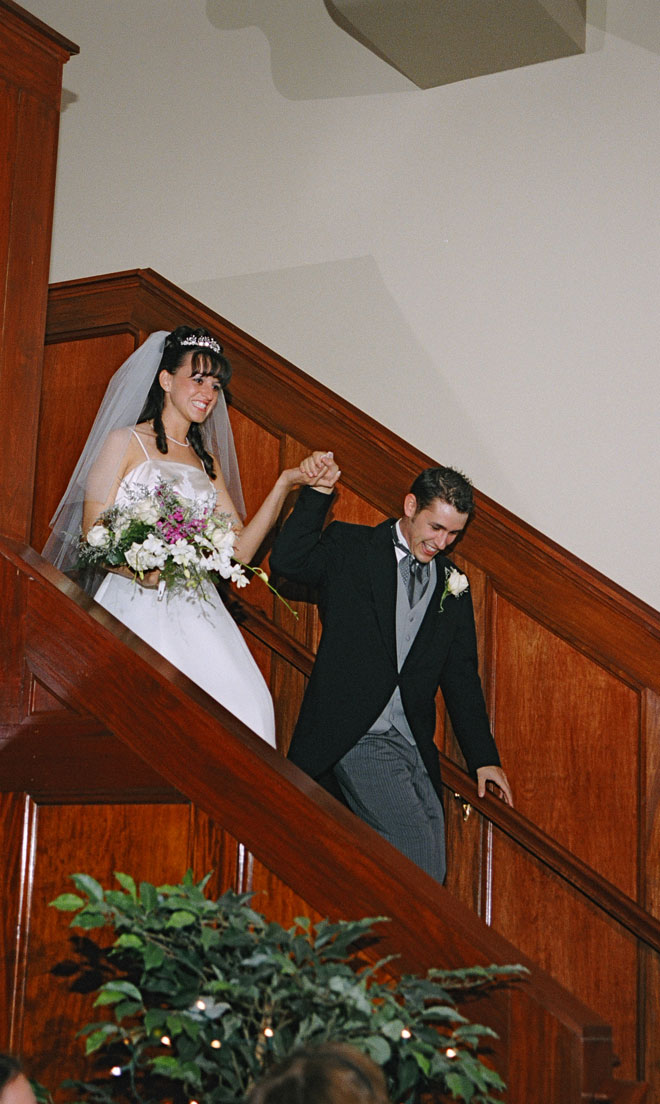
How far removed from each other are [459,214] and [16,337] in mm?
2501

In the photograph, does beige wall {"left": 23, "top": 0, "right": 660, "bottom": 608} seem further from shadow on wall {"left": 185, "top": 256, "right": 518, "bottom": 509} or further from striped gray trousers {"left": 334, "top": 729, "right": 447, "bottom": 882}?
striped gray trousers {"left": 334, "top": 729, "right": 447, "bottom": 882}

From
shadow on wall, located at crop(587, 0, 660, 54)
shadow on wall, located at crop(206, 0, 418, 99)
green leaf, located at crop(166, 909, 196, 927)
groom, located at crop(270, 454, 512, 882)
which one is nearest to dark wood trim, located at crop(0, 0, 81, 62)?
groom, located at crop(270, 454, 512, 882)

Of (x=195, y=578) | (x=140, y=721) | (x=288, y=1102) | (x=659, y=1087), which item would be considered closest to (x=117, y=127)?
(x=195, y=578)

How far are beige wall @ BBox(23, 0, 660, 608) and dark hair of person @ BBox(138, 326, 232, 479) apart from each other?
0.90m

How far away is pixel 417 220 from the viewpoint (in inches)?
210

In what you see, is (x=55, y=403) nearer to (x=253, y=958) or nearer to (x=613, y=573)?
(x=613, y=573)

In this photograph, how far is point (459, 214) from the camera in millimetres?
5246

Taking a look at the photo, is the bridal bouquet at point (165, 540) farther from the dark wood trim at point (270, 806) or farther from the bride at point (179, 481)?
the dark wood trim at point (270, 806)

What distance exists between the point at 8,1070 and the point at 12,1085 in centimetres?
2

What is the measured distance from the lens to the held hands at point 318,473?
4242mm

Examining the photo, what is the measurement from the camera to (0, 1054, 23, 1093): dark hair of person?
1.92 m

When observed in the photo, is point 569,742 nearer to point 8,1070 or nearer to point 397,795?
point 397,795

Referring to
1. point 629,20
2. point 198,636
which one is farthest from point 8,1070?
point 629,20

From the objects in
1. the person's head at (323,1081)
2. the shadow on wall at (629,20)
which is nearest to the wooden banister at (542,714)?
the shadow on wall at (629,20)
